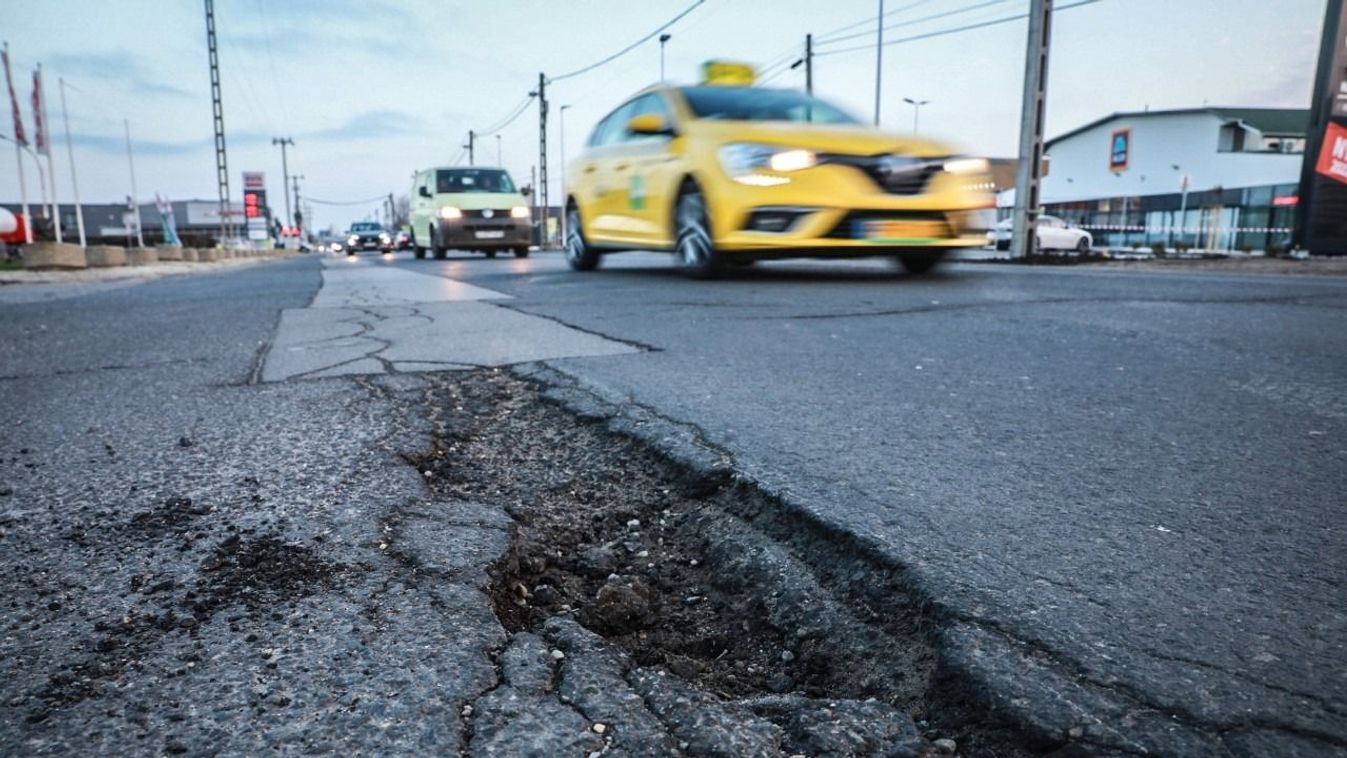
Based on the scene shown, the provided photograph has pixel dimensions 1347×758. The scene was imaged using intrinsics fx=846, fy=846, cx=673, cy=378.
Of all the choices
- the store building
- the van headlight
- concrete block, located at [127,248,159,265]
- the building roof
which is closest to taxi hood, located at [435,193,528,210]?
concrete block, located at [127,248,159,265]

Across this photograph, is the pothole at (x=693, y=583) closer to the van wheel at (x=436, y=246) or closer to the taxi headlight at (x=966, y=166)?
the taxi headlight at (x=966, y=166)

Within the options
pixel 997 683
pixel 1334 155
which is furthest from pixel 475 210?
pixel 1334 155

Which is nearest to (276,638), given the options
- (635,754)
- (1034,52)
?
(635,754)

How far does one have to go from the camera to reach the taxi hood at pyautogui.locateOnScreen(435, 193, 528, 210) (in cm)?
1655

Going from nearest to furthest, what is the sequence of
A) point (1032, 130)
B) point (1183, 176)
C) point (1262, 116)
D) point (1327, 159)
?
1. point (1032, 130)
2. point (1327, 159)
3. point (1183, 176)
4. point (1262, 116)

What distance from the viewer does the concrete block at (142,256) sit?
22141 mm

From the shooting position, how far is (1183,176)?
130 feet

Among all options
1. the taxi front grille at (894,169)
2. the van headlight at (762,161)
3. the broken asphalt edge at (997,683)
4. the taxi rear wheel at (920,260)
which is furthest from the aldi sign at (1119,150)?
the broken asphalt edge at (997,683)

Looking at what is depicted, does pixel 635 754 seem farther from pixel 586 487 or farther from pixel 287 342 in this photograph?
pixel 287 342

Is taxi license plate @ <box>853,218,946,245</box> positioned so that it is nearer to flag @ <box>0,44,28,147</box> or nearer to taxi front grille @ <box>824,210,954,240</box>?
taxi front grille @ <box>824,210,954,240</box>

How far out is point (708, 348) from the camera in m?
3.76

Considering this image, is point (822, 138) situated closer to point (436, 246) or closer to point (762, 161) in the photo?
point (762, 161)

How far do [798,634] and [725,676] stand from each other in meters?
0.15

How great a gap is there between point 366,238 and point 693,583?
1762 inches
